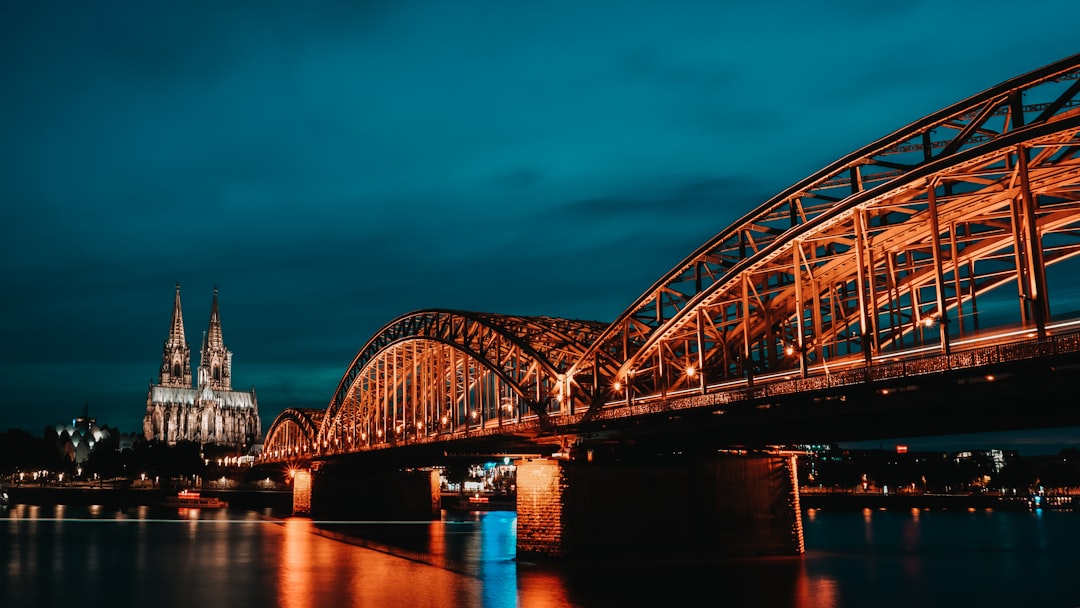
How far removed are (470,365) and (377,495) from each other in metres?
31.8

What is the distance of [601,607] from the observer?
38.1 metres

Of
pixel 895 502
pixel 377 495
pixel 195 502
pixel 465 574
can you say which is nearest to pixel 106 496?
pixel 195 502

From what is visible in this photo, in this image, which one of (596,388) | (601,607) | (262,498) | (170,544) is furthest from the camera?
(262,498)

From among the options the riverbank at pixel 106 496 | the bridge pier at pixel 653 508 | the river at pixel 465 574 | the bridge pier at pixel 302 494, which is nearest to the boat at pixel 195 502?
the riverbank at pixel 106 496

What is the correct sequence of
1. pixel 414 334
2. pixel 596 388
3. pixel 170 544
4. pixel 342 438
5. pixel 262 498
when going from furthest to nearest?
1. pixel 262 498
2. pixel 342 438
3. pixel 414 334
4. pixel 170 544
5. pixel 596 388

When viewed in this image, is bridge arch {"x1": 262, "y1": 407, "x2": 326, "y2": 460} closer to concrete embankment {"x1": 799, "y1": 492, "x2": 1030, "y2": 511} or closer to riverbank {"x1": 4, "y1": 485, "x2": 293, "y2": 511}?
riverbank {"x1": 4, "y1": 485, "x2": 293, "y2": 511}

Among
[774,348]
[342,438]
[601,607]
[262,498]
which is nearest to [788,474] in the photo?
[774,348]

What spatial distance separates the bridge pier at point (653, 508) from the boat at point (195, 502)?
117699 millimetres

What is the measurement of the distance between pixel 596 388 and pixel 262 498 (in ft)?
380

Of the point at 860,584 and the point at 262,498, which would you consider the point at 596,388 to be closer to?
the point at 860,584

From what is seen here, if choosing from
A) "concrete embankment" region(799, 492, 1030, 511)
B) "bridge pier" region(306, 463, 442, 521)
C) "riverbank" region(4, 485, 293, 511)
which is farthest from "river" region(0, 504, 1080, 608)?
"concrete embankment" region(799, 492, 1030, 511)

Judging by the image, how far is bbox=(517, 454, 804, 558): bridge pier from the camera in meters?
54.3

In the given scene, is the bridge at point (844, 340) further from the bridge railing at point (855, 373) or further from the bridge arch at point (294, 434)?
the bridge arch at point (294, 434)

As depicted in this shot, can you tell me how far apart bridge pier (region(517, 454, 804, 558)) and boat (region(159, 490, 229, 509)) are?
386ft
